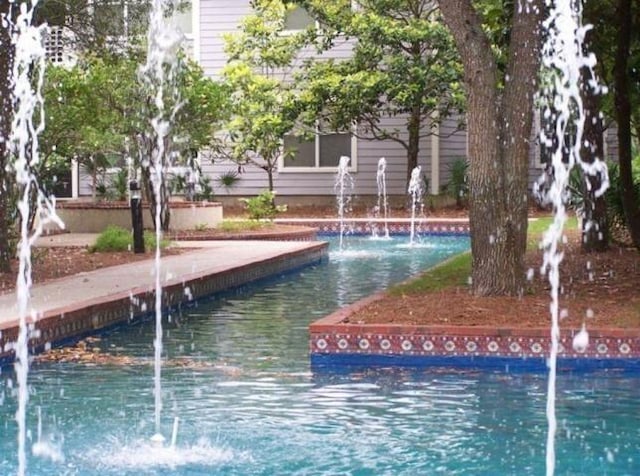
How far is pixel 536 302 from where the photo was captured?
10453mm

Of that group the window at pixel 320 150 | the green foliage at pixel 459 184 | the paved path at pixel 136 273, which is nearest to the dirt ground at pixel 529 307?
the paved path at pixel 136 273

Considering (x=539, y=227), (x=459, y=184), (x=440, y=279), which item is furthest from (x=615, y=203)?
(x=459, y=184)

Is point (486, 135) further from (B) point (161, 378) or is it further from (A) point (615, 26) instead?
(A) point (615, 26)

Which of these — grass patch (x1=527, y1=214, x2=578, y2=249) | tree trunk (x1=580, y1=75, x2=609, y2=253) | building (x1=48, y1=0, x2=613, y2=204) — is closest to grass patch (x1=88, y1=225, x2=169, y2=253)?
grass patch (x1=527, y1=214, x2=578, y2=249)

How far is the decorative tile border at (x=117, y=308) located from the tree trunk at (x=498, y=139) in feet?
11.1

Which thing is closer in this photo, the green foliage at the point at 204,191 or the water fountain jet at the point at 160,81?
the water fountain jet at the point at 160,81

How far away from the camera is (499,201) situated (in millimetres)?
10633

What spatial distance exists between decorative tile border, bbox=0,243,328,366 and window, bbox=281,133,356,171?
12.6m

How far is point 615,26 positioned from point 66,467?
10764 millimetres

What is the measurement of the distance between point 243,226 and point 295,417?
14747mm

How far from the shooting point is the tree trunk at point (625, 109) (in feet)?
46.2

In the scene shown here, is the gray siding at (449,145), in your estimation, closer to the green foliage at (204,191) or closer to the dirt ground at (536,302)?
the green foliage at (204,191)

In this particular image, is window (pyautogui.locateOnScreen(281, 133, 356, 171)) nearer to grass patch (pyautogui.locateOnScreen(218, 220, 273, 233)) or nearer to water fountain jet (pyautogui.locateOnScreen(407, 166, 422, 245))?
water fountain jet (pyautogui.locateOnScreen(407, 166, 422, 245))

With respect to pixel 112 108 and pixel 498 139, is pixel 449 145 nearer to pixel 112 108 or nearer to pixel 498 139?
pixel 112 108
